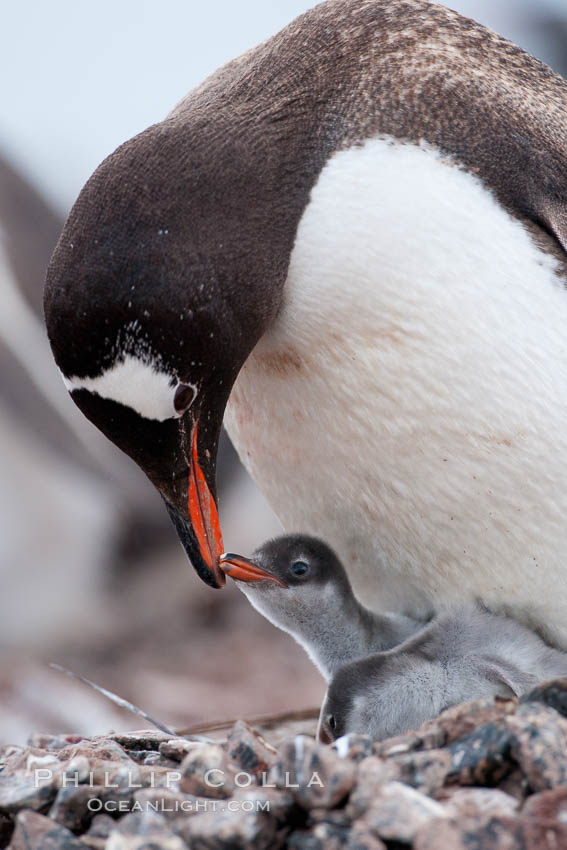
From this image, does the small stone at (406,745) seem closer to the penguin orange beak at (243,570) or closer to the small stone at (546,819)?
the small stone at (546,819)

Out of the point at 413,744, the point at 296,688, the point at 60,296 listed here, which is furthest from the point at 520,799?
the point at 296,688

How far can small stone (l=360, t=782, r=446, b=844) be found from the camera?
1.68 metres

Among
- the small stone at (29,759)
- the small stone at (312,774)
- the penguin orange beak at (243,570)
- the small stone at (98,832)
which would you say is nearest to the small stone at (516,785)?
the small stone at (312,774)

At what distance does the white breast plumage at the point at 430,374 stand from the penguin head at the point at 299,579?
0.18 m

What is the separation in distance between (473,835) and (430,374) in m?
1.25

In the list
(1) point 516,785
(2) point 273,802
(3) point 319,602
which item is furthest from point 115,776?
(3) point 319,602

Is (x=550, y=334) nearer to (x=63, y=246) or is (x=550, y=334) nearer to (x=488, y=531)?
(x=488, y=531)

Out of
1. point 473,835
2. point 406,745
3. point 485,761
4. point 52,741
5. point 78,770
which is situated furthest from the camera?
point 52,741

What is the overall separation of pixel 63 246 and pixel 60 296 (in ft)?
0.40

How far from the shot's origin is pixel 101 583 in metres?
6.27

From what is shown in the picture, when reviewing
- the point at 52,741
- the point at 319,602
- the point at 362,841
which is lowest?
the point at 52,741

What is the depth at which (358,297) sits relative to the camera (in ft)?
8.60

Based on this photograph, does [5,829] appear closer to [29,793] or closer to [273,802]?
[29,793]

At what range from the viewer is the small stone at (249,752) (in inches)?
81.4
